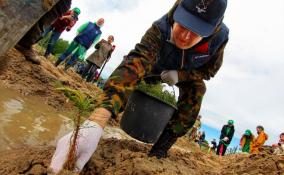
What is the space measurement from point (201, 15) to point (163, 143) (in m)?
1.43

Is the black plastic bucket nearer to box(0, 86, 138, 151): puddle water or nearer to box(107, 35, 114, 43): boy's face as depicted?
box(0, 86, 138, 151): puddle water

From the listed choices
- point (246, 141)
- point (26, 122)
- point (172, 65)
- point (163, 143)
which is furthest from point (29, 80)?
point (246, 141)

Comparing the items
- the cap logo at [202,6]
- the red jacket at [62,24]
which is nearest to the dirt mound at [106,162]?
the cap logo at [202,6]

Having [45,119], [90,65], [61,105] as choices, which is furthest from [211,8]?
[90,65]

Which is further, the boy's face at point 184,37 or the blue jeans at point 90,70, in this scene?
the blue jeans at point 90,70

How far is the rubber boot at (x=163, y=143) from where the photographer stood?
3723mm

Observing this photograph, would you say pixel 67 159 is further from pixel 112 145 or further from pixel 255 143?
pixel 255 143

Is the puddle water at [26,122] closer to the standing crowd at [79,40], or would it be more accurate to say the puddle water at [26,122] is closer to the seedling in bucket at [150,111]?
the seedling in bucket at [150,111]

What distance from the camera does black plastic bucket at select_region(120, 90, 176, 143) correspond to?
3.75m

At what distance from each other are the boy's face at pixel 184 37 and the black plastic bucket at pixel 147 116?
33.5 inches

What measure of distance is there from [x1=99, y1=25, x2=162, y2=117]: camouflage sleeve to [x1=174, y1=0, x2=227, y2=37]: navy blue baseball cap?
322mm

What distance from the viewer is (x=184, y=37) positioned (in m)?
2.95

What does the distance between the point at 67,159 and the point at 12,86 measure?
132 inches

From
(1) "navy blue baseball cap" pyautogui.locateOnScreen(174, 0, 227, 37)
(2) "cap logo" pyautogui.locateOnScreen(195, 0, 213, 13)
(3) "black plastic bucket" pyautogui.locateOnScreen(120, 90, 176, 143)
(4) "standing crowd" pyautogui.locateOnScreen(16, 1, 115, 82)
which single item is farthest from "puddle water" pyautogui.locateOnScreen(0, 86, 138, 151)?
(4) "standing crowd" pyautogui.locateOnScreen(16, 1, 115, 82)
